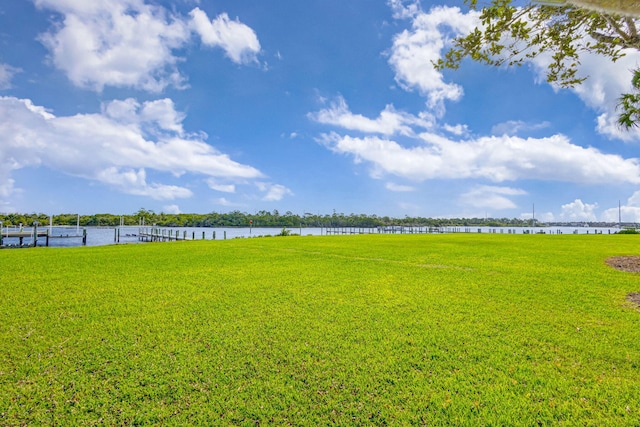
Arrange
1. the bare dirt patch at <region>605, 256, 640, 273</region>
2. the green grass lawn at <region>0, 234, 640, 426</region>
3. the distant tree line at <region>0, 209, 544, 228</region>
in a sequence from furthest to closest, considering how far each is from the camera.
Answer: the distant tree line at <region>0, 209, 544, 228</region> < the bare dirt patch at <region>605, 256, 640, 273</region> < the green grass lawn at <region>0, 234, 640, 426</region>

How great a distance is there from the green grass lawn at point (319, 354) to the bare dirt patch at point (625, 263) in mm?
3355

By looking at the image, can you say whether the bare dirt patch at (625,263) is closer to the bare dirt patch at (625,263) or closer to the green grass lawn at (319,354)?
the bare dirt patch at (625,263)

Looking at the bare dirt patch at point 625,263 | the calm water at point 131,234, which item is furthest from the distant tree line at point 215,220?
the bare dirt patch at point 625,263

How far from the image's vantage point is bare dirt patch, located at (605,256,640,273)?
28.9ft

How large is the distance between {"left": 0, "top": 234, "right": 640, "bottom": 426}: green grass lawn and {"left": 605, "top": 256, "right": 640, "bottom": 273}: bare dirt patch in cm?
335

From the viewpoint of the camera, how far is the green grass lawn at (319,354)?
2.58 m

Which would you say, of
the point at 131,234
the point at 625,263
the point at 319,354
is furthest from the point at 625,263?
the point at 131,234

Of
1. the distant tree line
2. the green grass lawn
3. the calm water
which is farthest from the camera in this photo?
the distant tree line

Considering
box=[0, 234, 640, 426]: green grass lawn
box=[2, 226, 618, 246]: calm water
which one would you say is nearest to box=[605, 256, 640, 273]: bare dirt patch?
box=[0, 234, 640, 426]: green grass lawn

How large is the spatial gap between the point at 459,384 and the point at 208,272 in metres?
7.12

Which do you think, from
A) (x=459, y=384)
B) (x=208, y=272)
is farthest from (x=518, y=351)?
(x=208, y=272)

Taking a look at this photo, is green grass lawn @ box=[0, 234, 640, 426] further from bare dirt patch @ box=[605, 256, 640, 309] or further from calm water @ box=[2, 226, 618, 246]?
calm water @ box=[2, 226, 618, 246]

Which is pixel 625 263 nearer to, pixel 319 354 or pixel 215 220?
pixel 319 354

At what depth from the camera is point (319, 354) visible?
348cm
